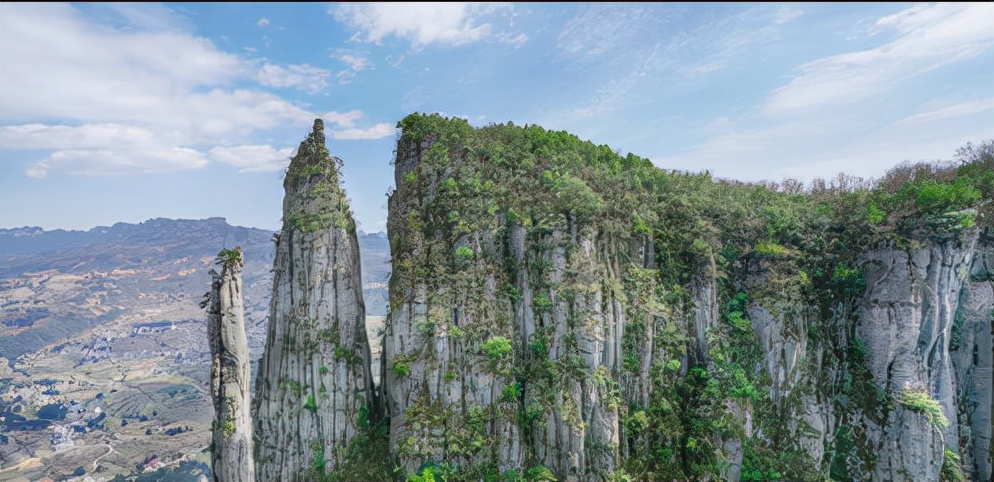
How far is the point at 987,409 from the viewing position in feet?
84.9

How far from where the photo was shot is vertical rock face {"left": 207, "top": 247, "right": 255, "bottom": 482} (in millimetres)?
18312

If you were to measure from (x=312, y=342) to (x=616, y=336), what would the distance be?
682 inches

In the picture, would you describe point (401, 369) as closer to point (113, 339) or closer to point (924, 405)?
point (924, 405)

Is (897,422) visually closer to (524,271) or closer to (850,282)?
(850,282)

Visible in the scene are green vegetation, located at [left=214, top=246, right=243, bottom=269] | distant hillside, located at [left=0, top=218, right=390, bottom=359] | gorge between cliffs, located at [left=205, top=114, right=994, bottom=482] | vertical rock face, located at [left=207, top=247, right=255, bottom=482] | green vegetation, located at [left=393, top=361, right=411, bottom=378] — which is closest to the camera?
vertical rock face, located at [left=207, top=247, right=255, bottom=482]

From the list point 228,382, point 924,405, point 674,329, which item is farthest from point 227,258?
point 924,405

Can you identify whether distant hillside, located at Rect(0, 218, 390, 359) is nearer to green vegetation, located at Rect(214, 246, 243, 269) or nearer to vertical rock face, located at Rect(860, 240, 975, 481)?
green vegetation, located at Rect(214, 246, 243, 269)

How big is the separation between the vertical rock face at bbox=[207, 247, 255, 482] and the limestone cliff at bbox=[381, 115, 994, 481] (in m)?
7.50

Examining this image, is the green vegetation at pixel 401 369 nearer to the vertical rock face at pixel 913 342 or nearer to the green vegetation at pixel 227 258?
the green vegetation at pixel 227 258

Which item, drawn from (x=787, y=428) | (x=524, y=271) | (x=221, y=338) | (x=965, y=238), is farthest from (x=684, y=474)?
(x=221, y=338)

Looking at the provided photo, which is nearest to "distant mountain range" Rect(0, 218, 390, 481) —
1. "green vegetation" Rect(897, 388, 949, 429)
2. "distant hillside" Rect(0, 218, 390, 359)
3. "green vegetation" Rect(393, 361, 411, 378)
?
"distant hillside" Rect(0, 218, 390, 359)

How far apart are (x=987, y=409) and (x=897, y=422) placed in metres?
6.50

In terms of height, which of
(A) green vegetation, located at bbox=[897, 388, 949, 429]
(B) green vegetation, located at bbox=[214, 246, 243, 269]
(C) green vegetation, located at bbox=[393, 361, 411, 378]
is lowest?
(A) green vegetation, located at bbox=[897, 388, 949, 429]

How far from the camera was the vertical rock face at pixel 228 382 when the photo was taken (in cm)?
1831
